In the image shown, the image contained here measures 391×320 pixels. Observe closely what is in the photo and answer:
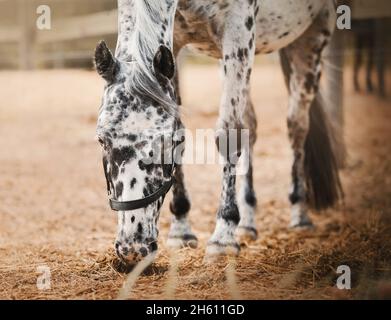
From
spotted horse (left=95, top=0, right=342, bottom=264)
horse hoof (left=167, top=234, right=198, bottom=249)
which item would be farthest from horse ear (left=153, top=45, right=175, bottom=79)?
horse hoof (left=167, top=234, right=198, bottom=249)

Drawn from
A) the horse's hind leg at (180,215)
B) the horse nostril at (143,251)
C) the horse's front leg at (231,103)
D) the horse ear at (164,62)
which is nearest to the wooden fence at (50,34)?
the horse's hind leg at (180,215)

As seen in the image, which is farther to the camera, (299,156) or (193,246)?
(299,156)

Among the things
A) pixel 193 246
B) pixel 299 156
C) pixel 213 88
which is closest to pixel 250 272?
pixel 193 246

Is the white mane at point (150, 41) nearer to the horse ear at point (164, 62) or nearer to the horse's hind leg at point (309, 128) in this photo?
the horse ear at point (164, 62)

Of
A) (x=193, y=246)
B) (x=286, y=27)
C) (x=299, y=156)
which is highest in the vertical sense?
(x=286, y=27)

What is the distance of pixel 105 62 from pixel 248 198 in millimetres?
1888

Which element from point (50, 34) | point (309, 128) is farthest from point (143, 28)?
point (50, 34)

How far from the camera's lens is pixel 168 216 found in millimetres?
4637

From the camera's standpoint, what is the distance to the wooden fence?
1047cm

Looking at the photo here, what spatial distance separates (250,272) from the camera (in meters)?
2.81

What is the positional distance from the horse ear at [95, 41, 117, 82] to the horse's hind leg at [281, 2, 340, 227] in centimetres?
203

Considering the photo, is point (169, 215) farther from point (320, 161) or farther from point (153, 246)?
point (153, 246)
